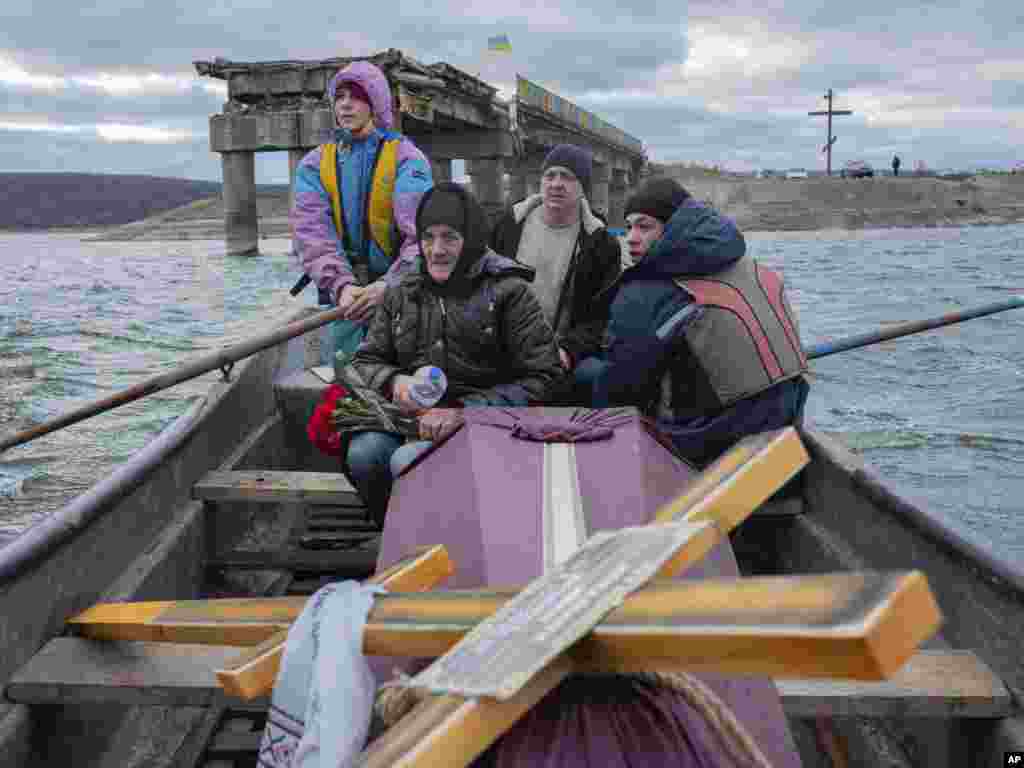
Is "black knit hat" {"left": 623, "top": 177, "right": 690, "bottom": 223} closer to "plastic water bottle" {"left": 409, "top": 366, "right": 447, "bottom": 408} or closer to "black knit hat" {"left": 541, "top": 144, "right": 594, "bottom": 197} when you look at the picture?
"plastic water bottle" {"left": 409, "top": 366, "right": 447, "bottom": 408}

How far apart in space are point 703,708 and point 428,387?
205 centimetres

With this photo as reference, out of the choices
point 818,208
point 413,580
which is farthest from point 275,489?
point 818,208

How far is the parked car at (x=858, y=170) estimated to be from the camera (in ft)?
228

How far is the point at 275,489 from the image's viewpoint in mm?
4207

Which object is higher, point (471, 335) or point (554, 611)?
point (471, 335)

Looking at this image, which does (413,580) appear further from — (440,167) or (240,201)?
(440,167)

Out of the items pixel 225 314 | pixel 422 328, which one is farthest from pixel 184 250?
pixel 422 328

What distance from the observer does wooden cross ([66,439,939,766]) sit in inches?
46.9

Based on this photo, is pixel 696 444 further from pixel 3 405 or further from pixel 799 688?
pixel 3 405

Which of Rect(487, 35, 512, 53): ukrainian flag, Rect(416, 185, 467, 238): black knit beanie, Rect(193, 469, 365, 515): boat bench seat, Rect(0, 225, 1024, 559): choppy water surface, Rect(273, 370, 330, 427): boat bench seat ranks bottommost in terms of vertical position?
Rect(0, 225, 1024, 559): choppy water surface

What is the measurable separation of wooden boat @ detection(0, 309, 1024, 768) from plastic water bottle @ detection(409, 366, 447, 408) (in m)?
0.78

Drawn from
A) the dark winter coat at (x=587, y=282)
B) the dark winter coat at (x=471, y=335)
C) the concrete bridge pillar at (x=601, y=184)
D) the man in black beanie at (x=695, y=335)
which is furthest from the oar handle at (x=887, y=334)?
the concrete bridge pillar at (x=601, y=184)

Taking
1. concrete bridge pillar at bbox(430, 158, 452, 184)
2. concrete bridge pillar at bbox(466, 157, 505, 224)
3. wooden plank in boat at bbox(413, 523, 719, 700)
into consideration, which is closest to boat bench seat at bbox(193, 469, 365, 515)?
wooden plank in boat at bbox(413, 523, 719, 700)

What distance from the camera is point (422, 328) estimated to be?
146 inches
